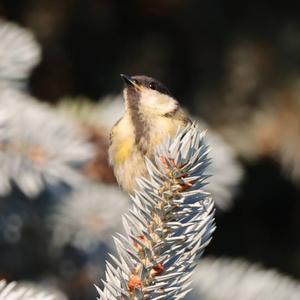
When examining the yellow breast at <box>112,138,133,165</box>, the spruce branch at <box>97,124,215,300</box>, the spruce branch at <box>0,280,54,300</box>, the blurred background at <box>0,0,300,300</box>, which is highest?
the spruce branch at <box>97,124,215,300</box>

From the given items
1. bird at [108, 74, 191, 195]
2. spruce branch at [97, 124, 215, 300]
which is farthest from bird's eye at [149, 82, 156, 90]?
spruce branch at [97, 124, 215, 300]

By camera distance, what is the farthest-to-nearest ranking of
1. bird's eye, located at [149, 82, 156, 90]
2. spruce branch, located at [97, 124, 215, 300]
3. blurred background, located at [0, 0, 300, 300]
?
bird's eye, located at [149, 82, 156, 90]
blurred background, located at [0, 0, 300, 300]
spruce branch, located at [97, 124, 215, 300]

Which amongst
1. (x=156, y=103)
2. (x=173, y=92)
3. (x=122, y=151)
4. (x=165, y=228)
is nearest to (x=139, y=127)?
(x=122, y=151)

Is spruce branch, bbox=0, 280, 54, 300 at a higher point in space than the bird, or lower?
higher

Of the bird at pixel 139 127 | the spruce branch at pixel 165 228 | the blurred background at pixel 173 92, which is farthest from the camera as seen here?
the blurred background at pixel 173 92

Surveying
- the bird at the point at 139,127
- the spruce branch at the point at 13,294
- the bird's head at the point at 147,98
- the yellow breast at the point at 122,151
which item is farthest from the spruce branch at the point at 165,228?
the bird's head at the point at 147,98

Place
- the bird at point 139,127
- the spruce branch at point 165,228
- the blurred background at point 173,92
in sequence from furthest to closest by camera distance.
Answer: the blurred background at point 173,92 < the bird at point 139,127 < the spruce branch at point 165,228

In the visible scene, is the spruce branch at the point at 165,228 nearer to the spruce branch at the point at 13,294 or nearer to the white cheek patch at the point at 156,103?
the spruce branch at the point at 13,294

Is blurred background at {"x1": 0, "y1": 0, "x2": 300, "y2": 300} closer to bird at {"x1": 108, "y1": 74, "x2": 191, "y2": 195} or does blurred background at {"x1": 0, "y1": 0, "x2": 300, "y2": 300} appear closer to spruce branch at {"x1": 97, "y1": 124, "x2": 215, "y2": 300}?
bird at {"x1": 108, "y1": 74, "x2": 191, "y2": 195}
